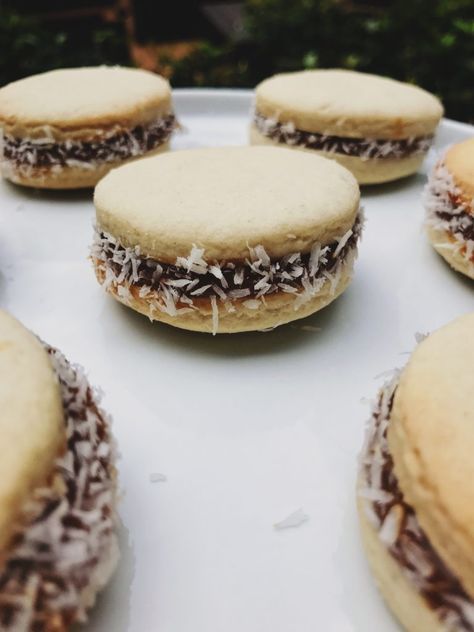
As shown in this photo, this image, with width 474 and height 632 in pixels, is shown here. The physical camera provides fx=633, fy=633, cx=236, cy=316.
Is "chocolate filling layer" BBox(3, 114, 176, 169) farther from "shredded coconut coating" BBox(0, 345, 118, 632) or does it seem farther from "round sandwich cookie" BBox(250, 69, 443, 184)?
"shredded coconut coating" BBox(0, 345, 118, 632)

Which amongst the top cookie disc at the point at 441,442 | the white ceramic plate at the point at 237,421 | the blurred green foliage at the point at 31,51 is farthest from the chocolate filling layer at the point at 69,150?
the top cookie disc at the point at 441,442

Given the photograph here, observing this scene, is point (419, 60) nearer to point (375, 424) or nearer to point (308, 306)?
point (308, 306)

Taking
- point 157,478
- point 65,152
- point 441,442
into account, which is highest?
point 441,442

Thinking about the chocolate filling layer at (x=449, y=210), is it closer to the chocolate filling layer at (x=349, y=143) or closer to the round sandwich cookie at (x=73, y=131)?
the chocolate filling layer at (x=349, y=143)

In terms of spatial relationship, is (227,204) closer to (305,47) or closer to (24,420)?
(24,420)

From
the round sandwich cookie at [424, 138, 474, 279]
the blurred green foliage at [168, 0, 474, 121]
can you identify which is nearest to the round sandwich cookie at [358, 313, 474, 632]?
the round sandwich cookie at [424, 138, 474, 279]

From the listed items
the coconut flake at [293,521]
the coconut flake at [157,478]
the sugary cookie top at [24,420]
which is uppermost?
the sugary cookie top at [24,420]

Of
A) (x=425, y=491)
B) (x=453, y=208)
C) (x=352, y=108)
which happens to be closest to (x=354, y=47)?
(x=352, y=108)

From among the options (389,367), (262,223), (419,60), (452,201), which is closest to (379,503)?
(389,367)
